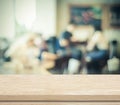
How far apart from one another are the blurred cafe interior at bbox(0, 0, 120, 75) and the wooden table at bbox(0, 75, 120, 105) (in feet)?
0.18

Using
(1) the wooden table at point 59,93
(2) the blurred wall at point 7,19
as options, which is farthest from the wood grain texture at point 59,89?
(2) the blurred wall at point 7,19

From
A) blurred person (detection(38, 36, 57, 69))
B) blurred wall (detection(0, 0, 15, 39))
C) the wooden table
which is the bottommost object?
the wooden table

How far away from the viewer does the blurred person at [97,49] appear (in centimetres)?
68

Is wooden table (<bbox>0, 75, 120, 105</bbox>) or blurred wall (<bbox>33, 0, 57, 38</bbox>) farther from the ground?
blurred wall (<bbox>33, 0, 57, 38</bbox>)

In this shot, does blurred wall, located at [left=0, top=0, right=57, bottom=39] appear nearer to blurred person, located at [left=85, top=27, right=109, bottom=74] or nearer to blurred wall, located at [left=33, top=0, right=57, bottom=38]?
blurred wall, located at [left=33, top=0, right=57, bottom=38]

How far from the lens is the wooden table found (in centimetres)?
60

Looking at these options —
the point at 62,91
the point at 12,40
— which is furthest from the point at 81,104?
the point at 12,40

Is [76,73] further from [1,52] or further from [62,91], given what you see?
[1,52]

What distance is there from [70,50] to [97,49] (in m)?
0.08

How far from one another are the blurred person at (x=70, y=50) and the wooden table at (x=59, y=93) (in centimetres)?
7

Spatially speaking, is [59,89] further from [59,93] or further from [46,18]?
[46,18]

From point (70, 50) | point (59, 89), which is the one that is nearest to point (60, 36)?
point (70, 50)

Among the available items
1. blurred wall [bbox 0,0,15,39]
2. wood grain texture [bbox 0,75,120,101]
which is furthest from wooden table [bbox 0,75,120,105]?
blurred wall [bbox 0,0,15,39]

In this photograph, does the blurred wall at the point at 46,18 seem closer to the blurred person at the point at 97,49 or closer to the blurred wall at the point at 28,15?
the blurred wall at the point at 28,15
